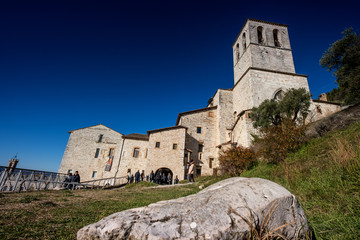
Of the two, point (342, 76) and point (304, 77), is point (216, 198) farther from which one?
point (304, 77)

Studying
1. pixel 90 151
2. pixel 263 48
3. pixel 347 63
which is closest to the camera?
pixel 347 63

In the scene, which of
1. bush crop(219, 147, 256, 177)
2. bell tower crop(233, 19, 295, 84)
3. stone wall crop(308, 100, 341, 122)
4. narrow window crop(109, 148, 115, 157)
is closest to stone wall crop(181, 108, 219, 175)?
bell tower crop(233, 19, 295, 84)

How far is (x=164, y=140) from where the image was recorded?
65.4ft

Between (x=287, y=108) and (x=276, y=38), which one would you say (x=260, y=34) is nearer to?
(x=276, y=38)

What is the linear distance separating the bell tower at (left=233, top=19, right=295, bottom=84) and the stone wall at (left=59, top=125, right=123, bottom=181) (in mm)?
22198

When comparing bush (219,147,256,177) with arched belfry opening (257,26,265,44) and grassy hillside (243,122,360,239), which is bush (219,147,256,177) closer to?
grassy hillside (243,122,360,239)

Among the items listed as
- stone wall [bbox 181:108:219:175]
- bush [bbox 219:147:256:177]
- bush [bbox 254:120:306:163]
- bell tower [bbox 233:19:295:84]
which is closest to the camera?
bush [bbox 254:120:306:163]

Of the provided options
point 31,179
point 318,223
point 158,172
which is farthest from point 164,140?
point 318,223

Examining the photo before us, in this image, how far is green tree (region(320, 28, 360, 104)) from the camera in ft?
35.6

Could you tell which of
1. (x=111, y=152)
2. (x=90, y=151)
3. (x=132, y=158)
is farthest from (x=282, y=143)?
(x=90, y=151)

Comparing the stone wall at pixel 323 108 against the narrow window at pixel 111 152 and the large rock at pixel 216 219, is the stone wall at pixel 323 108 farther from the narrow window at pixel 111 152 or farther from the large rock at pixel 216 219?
the narrow window at pixel 111 152

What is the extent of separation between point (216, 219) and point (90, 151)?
95.8ft

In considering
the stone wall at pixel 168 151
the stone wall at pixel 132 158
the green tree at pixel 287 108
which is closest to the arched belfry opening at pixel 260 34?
the green tree at pixel 287 108

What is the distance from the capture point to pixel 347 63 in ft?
37.9
